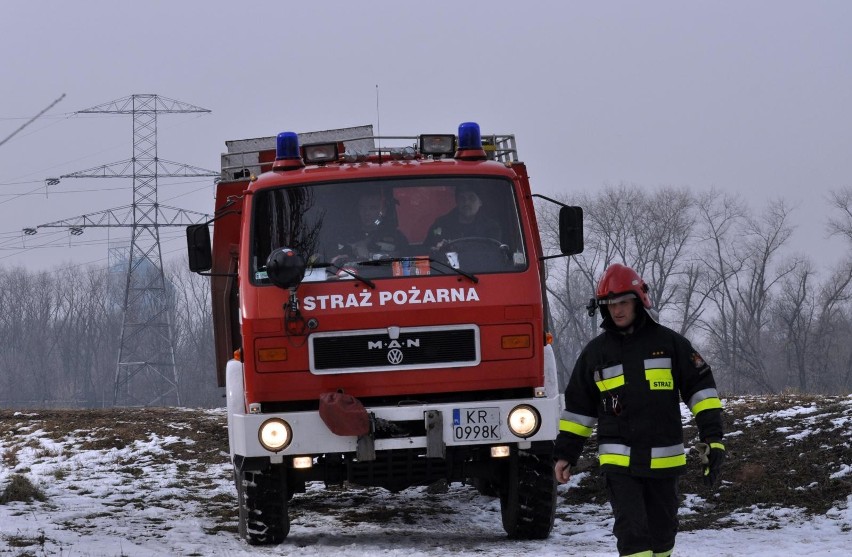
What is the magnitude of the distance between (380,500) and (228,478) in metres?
2.42

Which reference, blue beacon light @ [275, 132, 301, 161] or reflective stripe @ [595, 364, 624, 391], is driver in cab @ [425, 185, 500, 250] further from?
reflective stripe @ [595, 364, 624, 391]

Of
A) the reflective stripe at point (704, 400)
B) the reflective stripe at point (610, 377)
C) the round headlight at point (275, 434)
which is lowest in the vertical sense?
the round headlight at point (275, 434)

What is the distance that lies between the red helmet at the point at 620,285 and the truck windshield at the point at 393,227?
2.68 metres

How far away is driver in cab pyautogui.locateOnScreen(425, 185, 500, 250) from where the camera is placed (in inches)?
340

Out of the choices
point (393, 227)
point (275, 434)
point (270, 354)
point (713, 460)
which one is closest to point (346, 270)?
point (393, 227)

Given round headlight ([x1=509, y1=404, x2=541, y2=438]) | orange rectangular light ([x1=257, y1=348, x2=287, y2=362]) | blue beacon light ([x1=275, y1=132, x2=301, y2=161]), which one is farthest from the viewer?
blue beacon light ([x1=275, y1=132, x2=301, y2=161])

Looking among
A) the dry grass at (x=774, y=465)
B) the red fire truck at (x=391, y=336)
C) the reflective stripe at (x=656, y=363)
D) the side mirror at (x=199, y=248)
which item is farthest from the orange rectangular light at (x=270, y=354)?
the dry grass at (x=774, y=465)

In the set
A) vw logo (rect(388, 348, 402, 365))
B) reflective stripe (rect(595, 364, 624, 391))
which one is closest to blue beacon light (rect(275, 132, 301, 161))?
vw logo (rect(388, 348, 402, 365))

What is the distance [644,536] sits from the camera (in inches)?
220

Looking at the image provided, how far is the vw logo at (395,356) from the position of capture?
824 centimetres

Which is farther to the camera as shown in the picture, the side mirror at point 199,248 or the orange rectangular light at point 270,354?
the side mirror at point 199,248

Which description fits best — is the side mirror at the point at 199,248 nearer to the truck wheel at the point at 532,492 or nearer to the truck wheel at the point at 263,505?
the truck wheel at the point at 263,505

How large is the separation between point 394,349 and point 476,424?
0.78 m

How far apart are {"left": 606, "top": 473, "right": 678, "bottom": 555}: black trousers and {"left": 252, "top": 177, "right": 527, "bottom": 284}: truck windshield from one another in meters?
2.93
